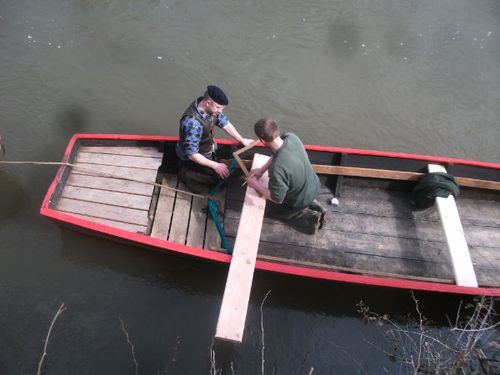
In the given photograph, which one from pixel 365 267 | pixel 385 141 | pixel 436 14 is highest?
pixel 436 14

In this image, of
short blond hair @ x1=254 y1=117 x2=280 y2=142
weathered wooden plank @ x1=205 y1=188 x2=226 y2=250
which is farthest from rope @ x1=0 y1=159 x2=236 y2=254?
short blond hair @ x1=254 y1=117 x2=280 y2=142

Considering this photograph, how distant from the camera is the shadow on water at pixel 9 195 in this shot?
7219mm

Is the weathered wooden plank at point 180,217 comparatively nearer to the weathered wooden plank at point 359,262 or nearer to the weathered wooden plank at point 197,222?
the weathered wooden plank at point 197,222

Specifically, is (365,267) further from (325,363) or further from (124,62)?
(124,62)

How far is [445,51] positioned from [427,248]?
21.0 ft

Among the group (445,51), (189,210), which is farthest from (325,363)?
(445,51)

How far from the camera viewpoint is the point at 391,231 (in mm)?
6242

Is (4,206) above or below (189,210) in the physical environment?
below

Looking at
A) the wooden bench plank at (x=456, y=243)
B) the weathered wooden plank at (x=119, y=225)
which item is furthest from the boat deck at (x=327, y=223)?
the wooden bench plank at (x=456, y=243)

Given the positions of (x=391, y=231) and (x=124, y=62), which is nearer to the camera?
(x=391, y=231)

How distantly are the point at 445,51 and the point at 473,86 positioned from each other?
1.25 meters

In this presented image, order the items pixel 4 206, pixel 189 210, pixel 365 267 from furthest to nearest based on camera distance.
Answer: pixel 4 206 < pixel 189 210 < pixel 365 267

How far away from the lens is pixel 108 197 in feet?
20.3

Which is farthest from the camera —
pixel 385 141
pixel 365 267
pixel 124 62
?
pixel 124 62
